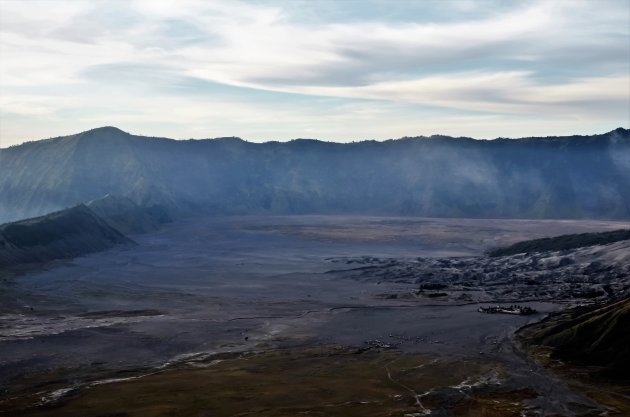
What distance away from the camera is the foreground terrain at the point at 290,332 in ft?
141

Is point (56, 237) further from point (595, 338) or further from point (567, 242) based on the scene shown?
point (595, 338)

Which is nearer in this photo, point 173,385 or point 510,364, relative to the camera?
point 173,385

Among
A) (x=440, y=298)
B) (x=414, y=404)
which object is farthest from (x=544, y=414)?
(x=440, y=298)

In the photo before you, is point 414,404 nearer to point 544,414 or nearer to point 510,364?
point 544,414

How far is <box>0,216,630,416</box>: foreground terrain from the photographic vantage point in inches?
1690

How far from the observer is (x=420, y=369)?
50.7m

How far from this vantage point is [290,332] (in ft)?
208

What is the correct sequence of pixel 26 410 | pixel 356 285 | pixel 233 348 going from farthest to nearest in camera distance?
1. pixel 356 285
2. pixel 233 348
3. pixel 26 410

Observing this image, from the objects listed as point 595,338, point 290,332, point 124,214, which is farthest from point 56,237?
point 595,338

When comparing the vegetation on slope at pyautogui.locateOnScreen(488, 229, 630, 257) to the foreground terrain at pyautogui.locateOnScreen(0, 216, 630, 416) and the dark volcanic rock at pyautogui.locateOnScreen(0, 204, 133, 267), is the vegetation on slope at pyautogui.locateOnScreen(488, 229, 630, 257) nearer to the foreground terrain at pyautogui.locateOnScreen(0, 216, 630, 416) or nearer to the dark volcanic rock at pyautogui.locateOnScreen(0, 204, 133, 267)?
the foreground terrain at pyautogui.locateOnScreen(0, 216, 630, 416)

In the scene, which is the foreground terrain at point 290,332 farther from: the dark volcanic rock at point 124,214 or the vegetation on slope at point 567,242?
the dark volcanic rock at point 124,214

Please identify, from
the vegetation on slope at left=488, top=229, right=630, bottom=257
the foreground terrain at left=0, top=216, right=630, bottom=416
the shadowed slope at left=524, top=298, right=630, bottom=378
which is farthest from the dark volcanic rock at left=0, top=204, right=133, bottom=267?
the shadowed slope at left=524, top=298, right=630, bottom=378

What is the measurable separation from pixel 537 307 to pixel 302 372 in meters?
34.0

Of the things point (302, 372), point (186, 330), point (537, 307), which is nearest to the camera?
point (302, 372)
